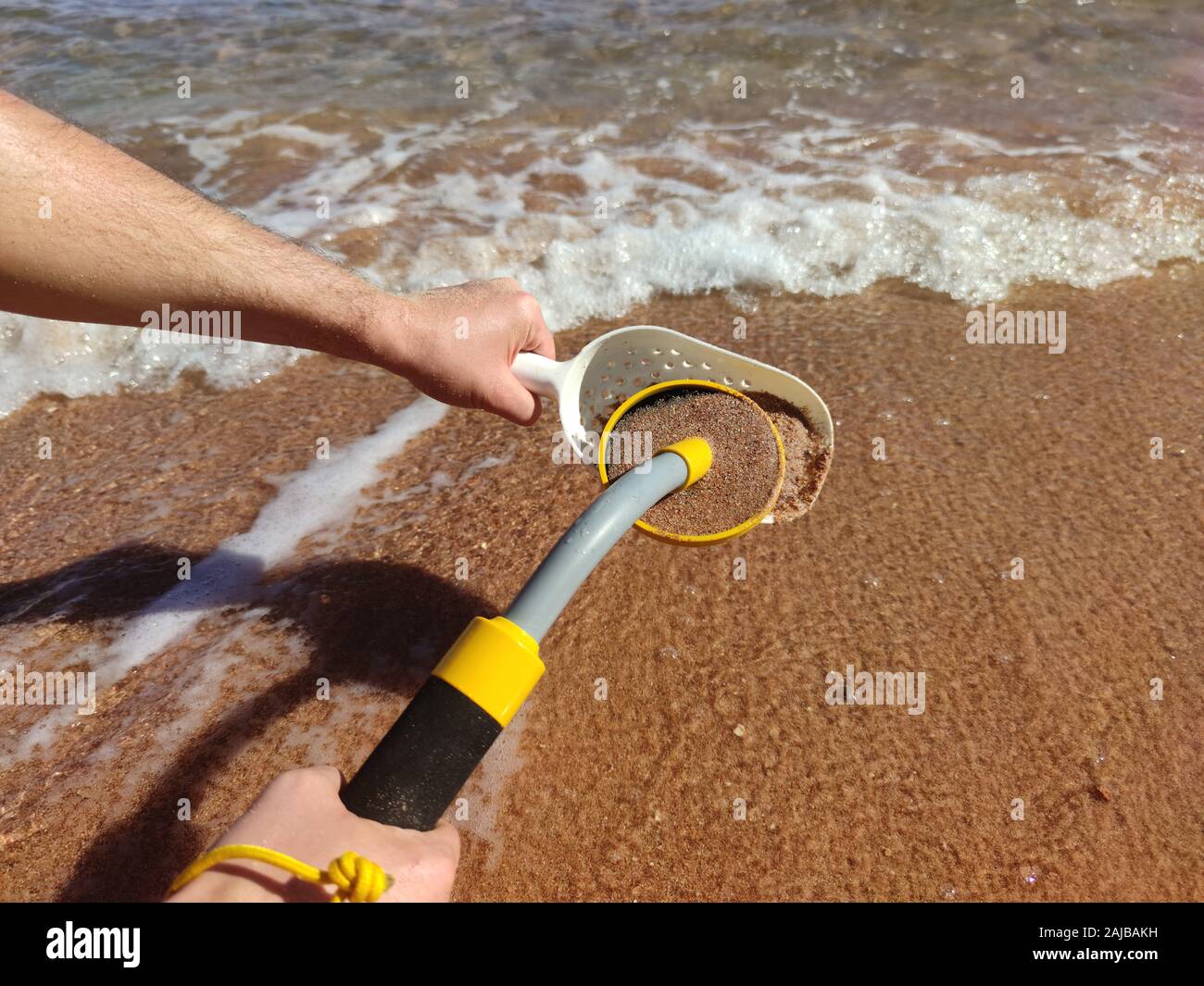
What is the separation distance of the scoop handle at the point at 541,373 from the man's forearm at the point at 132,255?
302mm

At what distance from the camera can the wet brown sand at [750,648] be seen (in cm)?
159

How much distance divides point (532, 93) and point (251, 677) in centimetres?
400

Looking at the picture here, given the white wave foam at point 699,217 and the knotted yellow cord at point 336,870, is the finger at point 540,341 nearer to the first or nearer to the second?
the knotted yellow cord at point 336,870

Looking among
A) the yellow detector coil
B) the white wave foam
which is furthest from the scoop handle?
the white wave foam

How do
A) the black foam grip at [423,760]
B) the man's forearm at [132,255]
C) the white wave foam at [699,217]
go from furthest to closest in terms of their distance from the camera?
the white wave foam at [699,217] → the man's forearm at [132,255] → the black foam grip at [423,760]

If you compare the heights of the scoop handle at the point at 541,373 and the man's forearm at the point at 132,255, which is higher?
the man's forearm at the point at 132,255

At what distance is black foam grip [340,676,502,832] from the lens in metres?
1.17

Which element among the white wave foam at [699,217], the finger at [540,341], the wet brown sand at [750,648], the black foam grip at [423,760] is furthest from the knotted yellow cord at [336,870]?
the white wave foam at [699,217]

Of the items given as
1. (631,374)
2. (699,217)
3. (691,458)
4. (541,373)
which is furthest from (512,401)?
(699,217)

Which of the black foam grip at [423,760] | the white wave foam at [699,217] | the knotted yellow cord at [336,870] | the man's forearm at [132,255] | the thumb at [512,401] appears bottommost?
the white wave foam at [699,217]

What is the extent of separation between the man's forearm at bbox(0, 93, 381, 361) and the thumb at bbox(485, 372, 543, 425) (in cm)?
26

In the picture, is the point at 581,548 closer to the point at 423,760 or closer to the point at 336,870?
the point at 423,760

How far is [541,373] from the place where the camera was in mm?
1792

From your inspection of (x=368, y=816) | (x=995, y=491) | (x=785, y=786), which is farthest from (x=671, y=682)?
(x=995, y=491)
